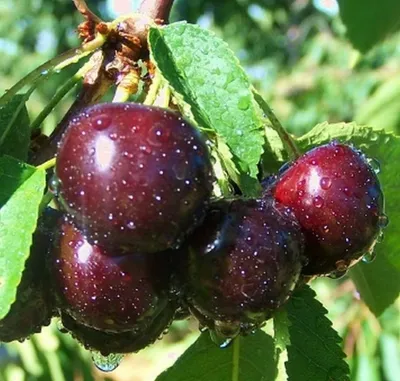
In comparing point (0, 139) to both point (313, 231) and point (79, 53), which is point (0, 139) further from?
point (313, 231)

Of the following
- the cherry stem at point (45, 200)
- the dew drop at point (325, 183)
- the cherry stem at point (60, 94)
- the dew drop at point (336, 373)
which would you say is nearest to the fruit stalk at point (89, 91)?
the cherry stem at point (60, 94)

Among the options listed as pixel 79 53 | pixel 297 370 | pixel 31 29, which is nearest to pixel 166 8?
pixel 79 53

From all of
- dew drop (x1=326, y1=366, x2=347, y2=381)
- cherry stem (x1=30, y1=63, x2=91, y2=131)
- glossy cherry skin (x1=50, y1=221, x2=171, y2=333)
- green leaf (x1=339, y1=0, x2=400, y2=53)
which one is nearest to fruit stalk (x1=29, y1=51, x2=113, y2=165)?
cherry stem (x1=30, y1=63, x2=91, y2=131)

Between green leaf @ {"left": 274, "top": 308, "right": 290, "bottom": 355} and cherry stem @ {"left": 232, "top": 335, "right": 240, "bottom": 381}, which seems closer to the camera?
green leaf @ {"left": 274, "top": 308, "right": 290, "bottom": 355}

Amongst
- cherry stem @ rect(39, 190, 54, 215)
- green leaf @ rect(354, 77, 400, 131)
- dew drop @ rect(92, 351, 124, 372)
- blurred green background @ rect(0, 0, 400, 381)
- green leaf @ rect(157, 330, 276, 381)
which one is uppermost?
cherry stem @ rect(39, 190, 54, 215)

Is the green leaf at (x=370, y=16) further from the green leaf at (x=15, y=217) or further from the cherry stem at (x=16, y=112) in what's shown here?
the green leaf at (x=15, y=217)

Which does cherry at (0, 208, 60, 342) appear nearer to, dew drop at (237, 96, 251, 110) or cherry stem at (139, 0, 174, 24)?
dew drop at (237, 96, 251, 110)

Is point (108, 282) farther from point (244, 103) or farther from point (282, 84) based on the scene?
point (282, 84)
